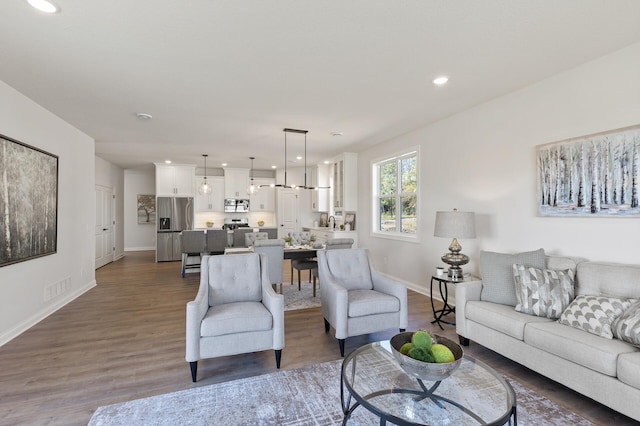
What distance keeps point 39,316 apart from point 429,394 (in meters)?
4.44

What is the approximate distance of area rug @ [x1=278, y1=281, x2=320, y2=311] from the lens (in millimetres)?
4289

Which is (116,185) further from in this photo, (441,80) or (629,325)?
(629,325)

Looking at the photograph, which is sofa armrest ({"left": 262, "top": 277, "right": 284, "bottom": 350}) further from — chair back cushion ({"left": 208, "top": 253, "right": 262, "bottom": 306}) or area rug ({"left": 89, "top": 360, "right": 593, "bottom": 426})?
chair back cushion ({"left": 208, "top": 253, "right": 262, "bottom": 306})

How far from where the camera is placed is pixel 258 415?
78.5 inches

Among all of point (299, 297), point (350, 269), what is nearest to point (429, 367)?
point (350, 269)

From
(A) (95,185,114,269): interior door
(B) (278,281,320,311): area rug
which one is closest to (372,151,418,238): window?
(B) (278,281,320,311): area rug

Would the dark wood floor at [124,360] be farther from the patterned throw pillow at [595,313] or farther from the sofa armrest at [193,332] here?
the patterned throw pillow at [595,313]

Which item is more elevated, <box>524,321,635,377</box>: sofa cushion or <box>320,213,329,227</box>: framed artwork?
<box>320,213,329,227</box>: framed artwork

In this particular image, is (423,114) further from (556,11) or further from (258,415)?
(258,415)

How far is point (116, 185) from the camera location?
857cm

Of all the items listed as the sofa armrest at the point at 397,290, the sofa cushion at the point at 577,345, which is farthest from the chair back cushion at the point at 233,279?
the sofa cushion at the point at 577,345

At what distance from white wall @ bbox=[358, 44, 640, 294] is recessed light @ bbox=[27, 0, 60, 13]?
13.4 ft

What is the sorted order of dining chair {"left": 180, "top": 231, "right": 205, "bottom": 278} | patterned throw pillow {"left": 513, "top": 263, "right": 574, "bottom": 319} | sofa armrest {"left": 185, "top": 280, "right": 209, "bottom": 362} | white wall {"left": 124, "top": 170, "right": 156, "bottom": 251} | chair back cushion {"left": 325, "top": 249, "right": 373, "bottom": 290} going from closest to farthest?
sofa armrest {"left": 185, "top": 280, "right": 209, "bottom": 362}, patterned throw pillow {"left": 513, "top": 263, "right": 574, "bottom": 319}, chair back cushion {"left": 325, "top": 249, "right": 373, "bottom": 290}, dining chair {"left": 180, "top": 231, "right": 205, "bottom": 278}, white wall {"left": 124, "top": 170, "right": 156, "bottom": 251}

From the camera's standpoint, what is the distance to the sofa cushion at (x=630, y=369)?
174cm
